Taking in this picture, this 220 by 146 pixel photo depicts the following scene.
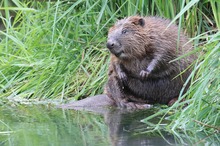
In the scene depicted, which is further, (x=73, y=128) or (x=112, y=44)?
(x=112, y=44)

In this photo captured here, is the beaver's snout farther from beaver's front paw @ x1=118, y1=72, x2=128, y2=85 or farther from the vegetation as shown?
the vegetation

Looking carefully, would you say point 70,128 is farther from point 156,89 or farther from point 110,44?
point 156,89

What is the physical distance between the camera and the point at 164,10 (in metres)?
7.22

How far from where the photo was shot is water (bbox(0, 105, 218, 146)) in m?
4.51

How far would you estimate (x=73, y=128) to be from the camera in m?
5.20

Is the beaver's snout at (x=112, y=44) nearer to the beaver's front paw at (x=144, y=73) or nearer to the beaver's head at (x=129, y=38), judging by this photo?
the beaver's head at (x=129, y=38)

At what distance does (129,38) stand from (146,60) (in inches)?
9.5

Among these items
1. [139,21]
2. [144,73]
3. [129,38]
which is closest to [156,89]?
[144,73]

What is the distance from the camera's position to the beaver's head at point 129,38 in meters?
6.54

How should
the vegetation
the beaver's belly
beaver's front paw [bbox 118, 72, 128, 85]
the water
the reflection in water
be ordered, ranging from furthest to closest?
1. the vegetation
2. beaver's front paw [bbox 118, 72, 128, 85]
3. the beaver's belly
4. the water
5. the reflection in water

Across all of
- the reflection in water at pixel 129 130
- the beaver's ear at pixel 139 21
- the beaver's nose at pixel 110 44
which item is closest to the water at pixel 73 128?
the reflection in water at pixel 129 130

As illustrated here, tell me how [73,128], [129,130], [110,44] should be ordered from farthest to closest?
1. [110,44]
2. [73,128]
3. [129,130]

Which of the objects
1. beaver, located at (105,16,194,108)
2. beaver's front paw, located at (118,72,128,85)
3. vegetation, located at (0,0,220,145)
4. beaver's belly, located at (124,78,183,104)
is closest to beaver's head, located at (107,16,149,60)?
Result: beaver, located at (105,16,194,108)

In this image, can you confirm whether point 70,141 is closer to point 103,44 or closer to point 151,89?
point 151,89
